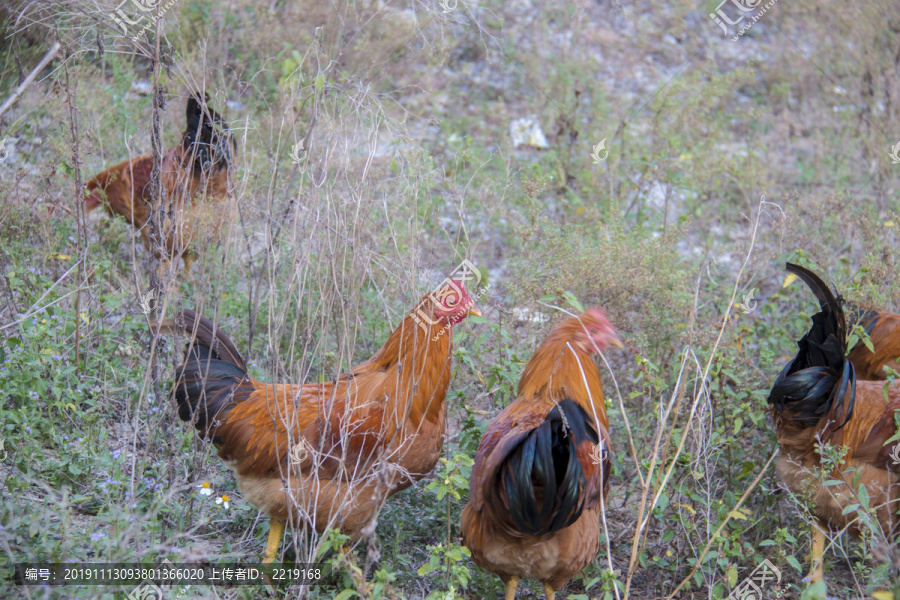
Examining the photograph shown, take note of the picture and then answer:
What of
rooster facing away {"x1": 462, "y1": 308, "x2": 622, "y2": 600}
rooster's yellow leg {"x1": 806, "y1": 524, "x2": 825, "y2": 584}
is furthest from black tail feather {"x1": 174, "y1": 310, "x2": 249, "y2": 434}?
rooster's yellow leg {"x1": 806, "y1": 524, "x2": 825, "y2": 584}

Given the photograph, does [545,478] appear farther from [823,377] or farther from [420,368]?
[823,377]

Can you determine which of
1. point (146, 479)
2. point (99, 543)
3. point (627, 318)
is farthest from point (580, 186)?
point (99, 543)

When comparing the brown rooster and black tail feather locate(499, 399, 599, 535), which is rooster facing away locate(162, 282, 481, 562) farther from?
the brown rooster

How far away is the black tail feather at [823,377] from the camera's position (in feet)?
11.5

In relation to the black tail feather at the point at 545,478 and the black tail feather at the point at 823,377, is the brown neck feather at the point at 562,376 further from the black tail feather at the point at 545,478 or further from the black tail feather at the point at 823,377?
the black tail feather at the point at 823,377

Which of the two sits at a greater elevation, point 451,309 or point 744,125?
point 744,125

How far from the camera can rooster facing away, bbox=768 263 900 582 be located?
3.48m

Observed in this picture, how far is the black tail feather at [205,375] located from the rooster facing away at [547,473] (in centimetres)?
132

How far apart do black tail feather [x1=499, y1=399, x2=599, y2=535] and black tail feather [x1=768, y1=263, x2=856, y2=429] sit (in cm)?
147

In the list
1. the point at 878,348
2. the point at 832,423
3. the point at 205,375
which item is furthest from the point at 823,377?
the point at 205,375

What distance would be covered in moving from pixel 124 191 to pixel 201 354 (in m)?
2.60

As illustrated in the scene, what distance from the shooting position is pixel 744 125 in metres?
8.32

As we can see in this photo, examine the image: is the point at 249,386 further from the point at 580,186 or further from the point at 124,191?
the point at 580,186

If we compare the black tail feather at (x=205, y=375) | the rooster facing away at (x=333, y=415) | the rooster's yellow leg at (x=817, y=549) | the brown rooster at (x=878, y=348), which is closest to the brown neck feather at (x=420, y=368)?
the rooster facing away at (x=333, y=415)
